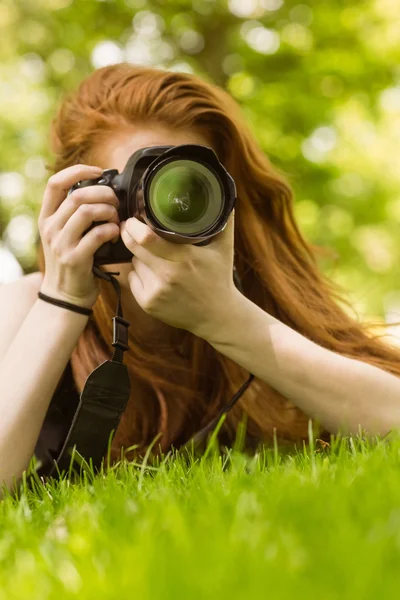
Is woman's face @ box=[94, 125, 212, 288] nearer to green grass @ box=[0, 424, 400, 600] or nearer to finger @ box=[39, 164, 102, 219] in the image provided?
finger @ box=[39, 164, 102, 219]

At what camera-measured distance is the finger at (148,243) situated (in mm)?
1769

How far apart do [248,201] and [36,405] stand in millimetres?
953

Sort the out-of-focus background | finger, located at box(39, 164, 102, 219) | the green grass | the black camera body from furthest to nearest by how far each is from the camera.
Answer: the out-of-focus background < finger, located at box(39, 164, 102, 219) < the black camera body < the green grass

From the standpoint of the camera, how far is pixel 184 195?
1.78m

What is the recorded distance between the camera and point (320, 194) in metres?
8.47

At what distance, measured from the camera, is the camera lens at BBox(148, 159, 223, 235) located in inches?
69.4

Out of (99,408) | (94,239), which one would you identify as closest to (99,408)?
(99,408)

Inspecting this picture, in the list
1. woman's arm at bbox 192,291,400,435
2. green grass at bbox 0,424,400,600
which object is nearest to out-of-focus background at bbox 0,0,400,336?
woman's arm at bbox 192,291,400,435

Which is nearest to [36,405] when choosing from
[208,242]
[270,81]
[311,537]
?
[208,242]

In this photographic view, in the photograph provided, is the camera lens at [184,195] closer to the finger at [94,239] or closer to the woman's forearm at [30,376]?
the finger at [94,239]

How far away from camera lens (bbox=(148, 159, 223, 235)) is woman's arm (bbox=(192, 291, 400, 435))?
22 centimetres

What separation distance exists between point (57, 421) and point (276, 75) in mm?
6250

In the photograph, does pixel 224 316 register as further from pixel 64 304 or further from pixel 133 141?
pixel 133 141

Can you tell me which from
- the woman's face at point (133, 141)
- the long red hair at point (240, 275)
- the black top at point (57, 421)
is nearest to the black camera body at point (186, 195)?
the woman's face at point (133, 141)
